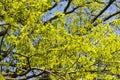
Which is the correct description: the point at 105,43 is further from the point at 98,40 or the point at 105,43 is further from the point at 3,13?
the point at 3,13

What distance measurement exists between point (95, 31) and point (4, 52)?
292cm

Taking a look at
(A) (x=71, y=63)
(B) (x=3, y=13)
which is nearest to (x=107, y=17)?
(A) (x=71, y=63)

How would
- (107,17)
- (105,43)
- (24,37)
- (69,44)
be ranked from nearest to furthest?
(24,37)
(69,44)
(105,43)
(107,17)

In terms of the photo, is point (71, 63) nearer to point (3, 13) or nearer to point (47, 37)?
point (47, 37)

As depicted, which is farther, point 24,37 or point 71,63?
point 71,63

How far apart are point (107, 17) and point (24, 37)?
648 centimetres

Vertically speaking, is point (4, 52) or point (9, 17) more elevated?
point (9, 17)

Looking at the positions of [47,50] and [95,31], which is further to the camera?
[95,31]

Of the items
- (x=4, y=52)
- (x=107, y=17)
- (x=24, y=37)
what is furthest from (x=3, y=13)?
(x=107, y=17)

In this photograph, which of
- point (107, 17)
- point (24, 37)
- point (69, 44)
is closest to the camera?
point (24, 37)

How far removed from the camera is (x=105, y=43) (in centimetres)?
1186

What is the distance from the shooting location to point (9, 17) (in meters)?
10.9

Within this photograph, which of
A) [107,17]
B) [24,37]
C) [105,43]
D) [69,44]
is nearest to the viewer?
[24,37]

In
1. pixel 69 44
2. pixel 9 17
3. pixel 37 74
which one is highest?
pixel 9 17
